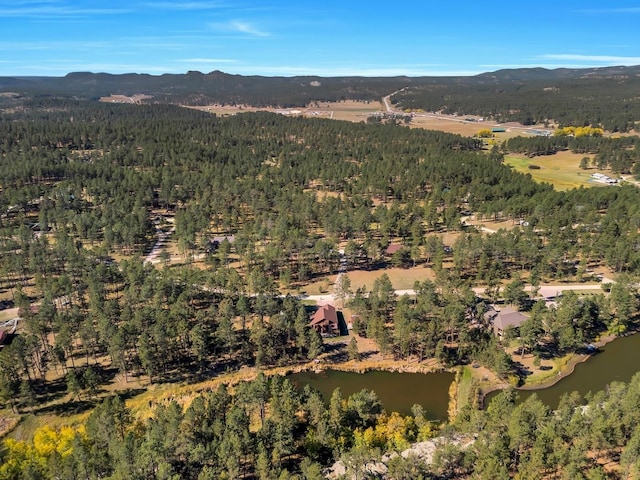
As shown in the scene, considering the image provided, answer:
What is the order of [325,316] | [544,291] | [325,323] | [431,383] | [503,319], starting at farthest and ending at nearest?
[544,291] → [325,316] → [325,323] → [503,319] → [431,383]

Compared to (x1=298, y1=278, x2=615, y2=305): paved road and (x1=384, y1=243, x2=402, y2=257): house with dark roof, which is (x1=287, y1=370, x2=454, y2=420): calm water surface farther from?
(x1=384, y1=243, x2=402, y2=257): house with dark roof

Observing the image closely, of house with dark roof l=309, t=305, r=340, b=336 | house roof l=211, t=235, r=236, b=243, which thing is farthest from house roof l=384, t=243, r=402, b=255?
house roof l=211, t=235, r=236, b=243

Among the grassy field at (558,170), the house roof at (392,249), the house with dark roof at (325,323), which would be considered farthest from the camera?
the grassy field at (558,170)

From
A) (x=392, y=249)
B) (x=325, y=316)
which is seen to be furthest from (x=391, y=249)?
(x=325, y=316)

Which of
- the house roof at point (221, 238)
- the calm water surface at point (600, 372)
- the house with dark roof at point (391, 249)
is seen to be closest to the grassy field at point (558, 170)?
the house with dark roof at point (391, 249)

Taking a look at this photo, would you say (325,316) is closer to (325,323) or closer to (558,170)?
(325,323)

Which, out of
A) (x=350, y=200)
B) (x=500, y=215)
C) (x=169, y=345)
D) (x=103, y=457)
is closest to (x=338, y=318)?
(x=169, y=345)

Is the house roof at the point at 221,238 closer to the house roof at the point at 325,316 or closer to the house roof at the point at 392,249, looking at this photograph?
the house roof at the point at 392,249
